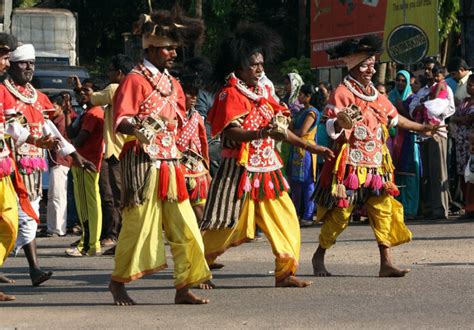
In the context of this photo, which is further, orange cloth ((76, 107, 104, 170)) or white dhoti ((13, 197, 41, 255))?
orange cloth ((76, 107, 104, 170))

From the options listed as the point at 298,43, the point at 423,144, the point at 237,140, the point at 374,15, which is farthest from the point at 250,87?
the point at 298,43


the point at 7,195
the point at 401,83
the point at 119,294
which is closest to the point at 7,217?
the point at 7,195

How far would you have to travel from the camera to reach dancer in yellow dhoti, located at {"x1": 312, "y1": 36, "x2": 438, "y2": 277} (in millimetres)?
10328

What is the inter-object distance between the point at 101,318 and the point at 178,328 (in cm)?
73

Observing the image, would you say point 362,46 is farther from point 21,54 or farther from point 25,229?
point 25,229

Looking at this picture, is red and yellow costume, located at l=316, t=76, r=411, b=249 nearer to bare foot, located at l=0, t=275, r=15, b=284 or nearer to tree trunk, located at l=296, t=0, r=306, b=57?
bare foot, located at l=0, t=275, r=15, b=284

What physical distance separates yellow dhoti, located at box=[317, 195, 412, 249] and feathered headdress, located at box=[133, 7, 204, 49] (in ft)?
7.24

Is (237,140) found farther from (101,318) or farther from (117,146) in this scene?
(117,146)

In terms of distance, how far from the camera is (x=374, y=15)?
88.2 feet

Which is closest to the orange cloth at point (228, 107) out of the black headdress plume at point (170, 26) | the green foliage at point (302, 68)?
the black headdress plume at point (170, 26)

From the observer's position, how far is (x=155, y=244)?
349 inches

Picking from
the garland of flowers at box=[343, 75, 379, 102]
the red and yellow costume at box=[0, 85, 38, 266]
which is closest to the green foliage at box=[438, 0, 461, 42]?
the garland of flowers at box=[343, 75, 379, 102]

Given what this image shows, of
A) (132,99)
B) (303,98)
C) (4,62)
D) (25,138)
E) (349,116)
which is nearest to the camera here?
(132,99)

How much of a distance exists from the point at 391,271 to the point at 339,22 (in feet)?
60.0
